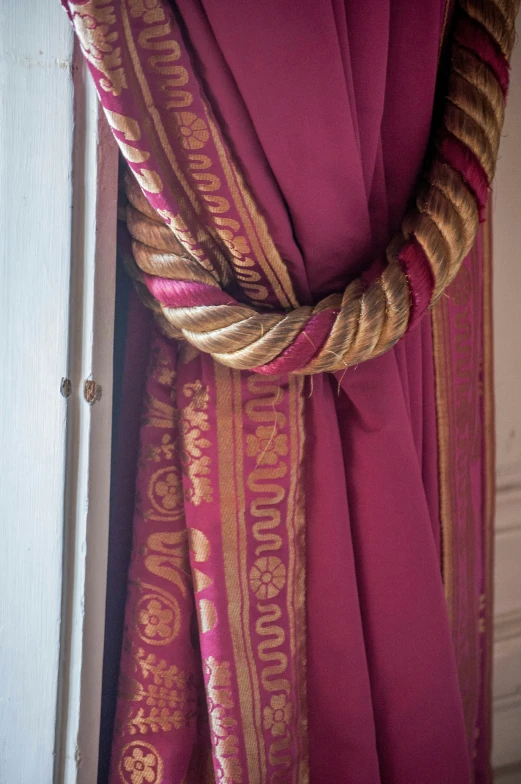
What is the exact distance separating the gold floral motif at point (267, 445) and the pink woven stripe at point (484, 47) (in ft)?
1.15

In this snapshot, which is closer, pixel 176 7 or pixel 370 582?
pixel 176 7

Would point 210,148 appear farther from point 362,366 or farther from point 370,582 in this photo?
point 370,582

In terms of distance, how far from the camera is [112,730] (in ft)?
1.78

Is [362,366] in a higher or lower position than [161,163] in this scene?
lower

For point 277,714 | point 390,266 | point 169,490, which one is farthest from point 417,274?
point 277,714

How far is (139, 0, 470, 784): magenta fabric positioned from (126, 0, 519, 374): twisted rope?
1.2 inches

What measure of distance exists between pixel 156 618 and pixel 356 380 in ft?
0.91

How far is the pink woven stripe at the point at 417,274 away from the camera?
17.6 inches

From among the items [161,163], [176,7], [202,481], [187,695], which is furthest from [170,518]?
[176,7]

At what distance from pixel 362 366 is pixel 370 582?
205 mm

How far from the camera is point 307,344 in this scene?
0.44 metres

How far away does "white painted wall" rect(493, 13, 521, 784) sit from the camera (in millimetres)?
789

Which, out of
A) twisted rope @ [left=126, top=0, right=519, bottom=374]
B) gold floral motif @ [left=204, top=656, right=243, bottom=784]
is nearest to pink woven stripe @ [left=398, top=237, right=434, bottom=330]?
twisted rope @ [left=126, top=0, right=519, bottom=374]

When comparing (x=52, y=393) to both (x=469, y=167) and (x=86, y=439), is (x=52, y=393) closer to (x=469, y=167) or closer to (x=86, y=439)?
(x=86, y=439)
